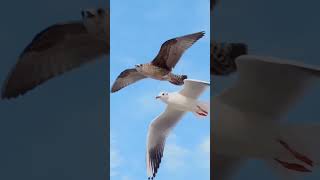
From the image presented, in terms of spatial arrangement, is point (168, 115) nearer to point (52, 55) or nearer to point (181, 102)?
point (181, 102)

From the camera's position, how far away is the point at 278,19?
138 inches

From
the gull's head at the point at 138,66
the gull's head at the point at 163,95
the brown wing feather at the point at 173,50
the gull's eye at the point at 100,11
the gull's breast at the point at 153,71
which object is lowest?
the gull's head at the point at 163,95

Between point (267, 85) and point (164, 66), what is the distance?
70cm

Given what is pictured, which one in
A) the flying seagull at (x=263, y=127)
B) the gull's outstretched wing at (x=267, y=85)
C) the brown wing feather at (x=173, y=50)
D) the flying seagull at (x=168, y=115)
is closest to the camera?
the gull's outstretched wing at (x=267, y=85)

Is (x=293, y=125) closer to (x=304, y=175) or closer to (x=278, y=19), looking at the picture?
(x=304, y=175)

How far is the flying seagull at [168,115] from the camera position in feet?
12.5

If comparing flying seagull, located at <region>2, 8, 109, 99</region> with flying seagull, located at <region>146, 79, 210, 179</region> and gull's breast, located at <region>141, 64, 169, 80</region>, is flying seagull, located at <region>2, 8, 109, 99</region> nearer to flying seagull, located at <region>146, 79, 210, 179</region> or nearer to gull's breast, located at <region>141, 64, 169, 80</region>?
gull's breast, located at <region>141, 64, 169, 80</region>

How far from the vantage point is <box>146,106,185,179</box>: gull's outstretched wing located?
386 cm

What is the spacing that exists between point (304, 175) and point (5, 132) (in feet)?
5.99

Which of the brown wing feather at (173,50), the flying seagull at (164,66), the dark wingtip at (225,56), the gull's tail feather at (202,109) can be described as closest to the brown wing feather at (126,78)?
the flying seagull at (164,66)

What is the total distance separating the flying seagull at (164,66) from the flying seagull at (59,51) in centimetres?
28

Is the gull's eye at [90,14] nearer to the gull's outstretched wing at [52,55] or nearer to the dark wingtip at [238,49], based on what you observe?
the gull's outstretched wing at [52,55]

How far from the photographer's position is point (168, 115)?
3920 millimetres

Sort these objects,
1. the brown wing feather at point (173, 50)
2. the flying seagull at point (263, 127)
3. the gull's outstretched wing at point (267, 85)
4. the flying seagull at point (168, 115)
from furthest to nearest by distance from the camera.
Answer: the flying seagull at point (168, 115), the brown wing feather at point (173, 50), the flying seagull at point (263, 127), the gull's outstretched wing at point (267, 85)
